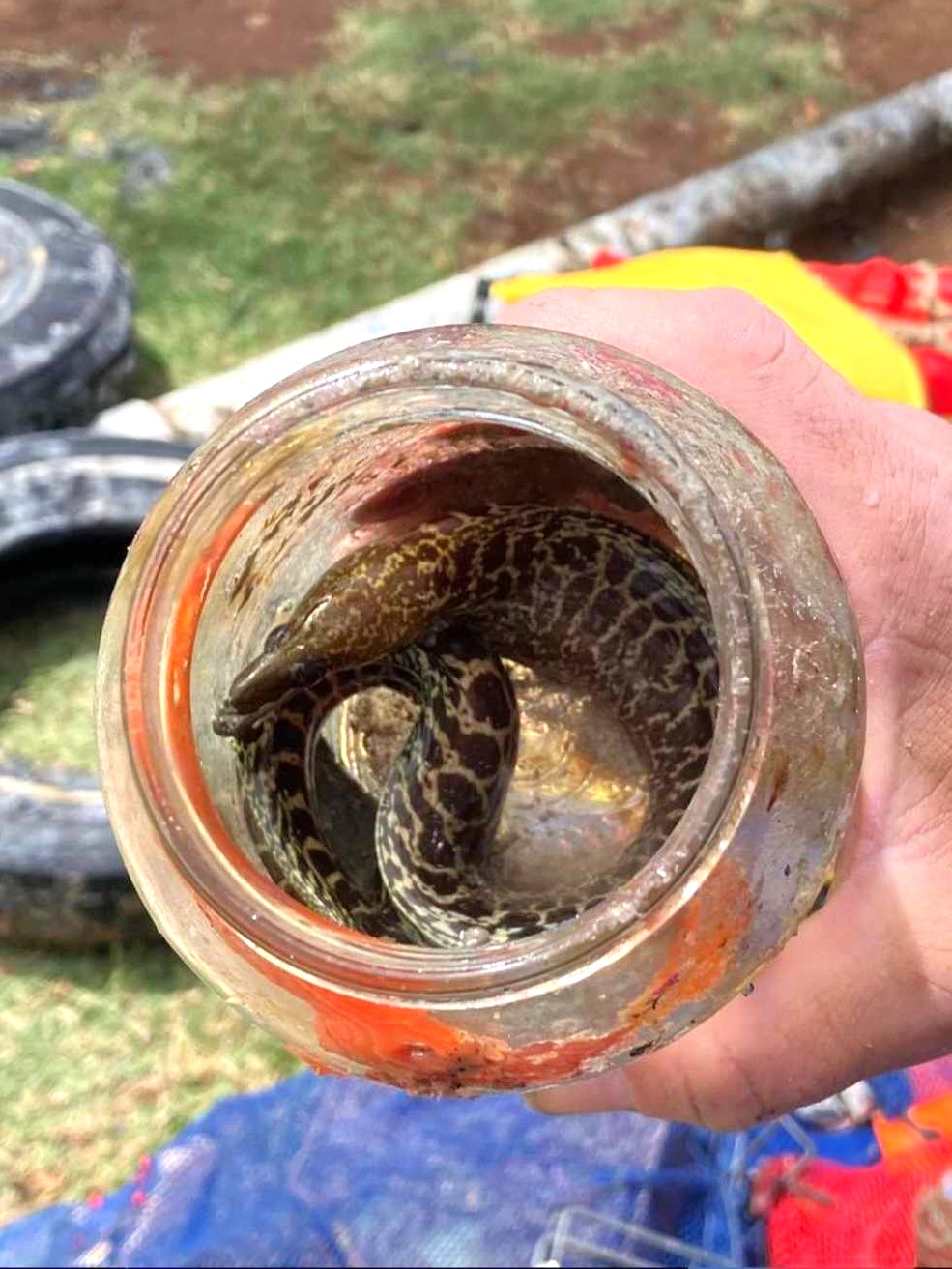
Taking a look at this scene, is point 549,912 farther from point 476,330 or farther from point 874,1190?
point 874,1190

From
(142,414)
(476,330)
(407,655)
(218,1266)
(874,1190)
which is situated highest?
(476,330)

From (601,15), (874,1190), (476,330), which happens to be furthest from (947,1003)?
(601,15)

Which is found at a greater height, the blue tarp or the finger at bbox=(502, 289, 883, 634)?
the finger at bbox=(502, 289, 883, 634)

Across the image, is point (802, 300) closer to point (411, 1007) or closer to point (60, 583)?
point (60, 583)

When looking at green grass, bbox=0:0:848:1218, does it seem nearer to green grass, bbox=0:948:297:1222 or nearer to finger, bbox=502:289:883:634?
green grass, bbox=0:948:297:1222

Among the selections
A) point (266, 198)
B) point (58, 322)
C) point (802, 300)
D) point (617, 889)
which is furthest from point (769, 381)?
point (266, 198)

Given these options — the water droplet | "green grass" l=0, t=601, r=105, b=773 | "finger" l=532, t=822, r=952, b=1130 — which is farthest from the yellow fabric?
the water droplet

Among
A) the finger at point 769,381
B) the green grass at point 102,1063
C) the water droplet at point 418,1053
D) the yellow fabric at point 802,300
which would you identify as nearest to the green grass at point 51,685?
the green grass at point 102,1063
